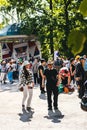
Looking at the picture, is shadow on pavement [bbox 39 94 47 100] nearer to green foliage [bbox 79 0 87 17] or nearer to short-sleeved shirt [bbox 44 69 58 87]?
short-sleeved shirt [bbox 44 69 58 87]

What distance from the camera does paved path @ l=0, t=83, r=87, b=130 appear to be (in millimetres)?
10805

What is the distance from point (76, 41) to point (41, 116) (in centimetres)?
1101

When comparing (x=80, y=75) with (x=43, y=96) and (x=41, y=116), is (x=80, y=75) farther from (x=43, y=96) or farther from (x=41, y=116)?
(x=43, y=96)

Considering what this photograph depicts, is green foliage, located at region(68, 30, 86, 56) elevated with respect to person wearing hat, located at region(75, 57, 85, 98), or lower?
elevated

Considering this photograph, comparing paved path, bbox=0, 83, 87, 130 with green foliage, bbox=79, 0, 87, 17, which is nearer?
green foliage, bbox=79, 0, 87, 17

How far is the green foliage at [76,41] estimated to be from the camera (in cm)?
138

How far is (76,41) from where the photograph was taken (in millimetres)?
1379

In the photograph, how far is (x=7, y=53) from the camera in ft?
95.9

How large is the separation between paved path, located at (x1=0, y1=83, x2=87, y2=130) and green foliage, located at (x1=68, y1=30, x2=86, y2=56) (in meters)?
9.03

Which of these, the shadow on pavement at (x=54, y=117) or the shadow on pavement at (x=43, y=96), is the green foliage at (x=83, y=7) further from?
the shadow on pavement at (x=43, y=96)

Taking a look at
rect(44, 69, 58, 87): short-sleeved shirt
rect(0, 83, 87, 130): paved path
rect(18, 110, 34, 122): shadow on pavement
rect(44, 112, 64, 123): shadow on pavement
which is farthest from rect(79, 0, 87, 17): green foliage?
rect(44, 69, 58, 87): short-sleeved shirt

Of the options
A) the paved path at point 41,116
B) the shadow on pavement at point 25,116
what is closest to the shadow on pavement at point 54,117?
the paved path at point 41,116

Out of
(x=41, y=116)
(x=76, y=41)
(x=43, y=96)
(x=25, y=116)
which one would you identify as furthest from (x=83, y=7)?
(x=43, y=96)

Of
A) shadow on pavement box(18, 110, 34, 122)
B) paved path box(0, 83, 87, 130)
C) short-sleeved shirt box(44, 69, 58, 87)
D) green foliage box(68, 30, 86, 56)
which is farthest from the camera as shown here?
short-sleeved shirt box(44, 69, 58, 87)
